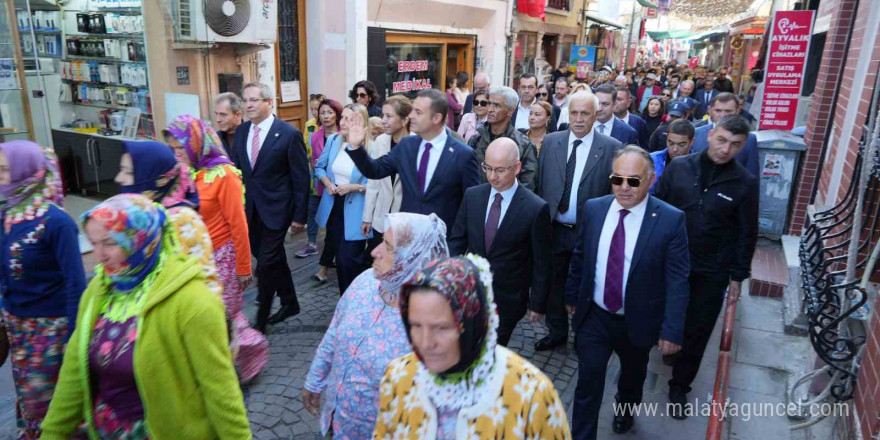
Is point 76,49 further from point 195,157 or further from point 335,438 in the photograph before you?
point 335,438

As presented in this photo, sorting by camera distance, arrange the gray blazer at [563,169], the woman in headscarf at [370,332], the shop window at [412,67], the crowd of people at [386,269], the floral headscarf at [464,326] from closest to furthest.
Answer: the floral headscarf at [464,326], the crowd of people at [386,269], the woman in headscarf at [370,332], the gray blazer at [563,169], the shop window at [412,67]

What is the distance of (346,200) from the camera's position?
17.8 ft

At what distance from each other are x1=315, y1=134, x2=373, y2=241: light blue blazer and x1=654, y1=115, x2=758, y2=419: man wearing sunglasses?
267cm

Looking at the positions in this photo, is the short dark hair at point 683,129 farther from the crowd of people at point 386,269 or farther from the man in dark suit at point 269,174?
the man in dark suit at point 269,174

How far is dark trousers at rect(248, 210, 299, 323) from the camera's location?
5055 millimetres

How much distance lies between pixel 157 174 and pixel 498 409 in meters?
2.46

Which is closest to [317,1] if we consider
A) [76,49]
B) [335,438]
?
[76,49]

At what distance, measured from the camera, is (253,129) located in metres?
4.96

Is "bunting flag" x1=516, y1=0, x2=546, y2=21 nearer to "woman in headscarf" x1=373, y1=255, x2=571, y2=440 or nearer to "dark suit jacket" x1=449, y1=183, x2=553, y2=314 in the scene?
"dark suit jacket" x1=449, y1=183, x2=553, y2=314

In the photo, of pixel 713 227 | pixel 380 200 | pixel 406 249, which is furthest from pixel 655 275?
pixel 380 200

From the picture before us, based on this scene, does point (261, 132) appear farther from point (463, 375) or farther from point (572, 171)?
point (463, 375)

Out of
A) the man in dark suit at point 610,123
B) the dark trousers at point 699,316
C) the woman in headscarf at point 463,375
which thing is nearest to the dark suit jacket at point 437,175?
the dark trousers at point 699,316

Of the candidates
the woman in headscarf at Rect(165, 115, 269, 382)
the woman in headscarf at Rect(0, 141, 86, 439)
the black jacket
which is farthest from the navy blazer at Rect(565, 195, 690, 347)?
the woman in headscarf at Rect(0, 141, 86, 439)

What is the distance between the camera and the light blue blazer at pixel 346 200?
208 inches
